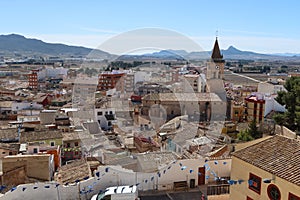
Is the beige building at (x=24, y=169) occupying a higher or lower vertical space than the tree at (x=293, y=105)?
lower

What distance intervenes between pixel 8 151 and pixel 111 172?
6105 millimetres

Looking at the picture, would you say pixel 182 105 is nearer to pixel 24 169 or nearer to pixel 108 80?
pixel 24 169

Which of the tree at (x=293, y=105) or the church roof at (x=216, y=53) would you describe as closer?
the tree at (x=293, y=105)

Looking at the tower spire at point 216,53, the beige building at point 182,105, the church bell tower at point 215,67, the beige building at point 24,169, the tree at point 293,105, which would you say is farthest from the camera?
the tower spire at point 216,53

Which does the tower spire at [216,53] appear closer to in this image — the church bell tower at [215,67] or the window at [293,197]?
the church bell tower at [215,67]

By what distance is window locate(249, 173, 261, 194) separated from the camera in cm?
704

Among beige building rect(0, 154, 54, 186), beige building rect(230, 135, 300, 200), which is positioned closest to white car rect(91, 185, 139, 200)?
beige building rect(0, 154, 54, 186)

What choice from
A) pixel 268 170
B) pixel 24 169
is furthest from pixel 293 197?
A: pixel 24 169

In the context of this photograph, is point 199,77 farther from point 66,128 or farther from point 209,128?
point 66,128

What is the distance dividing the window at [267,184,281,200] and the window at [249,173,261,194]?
0.33 meters

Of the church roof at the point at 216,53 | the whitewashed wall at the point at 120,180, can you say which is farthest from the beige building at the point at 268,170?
the church roof at the point at 216,53

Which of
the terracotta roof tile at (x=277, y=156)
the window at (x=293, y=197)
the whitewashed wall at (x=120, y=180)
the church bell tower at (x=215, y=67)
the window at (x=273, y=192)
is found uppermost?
the church bell tower at (x=215, y=67)

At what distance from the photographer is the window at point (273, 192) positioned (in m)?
6.51

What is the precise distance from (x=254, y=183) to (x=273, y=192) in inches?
22.8
